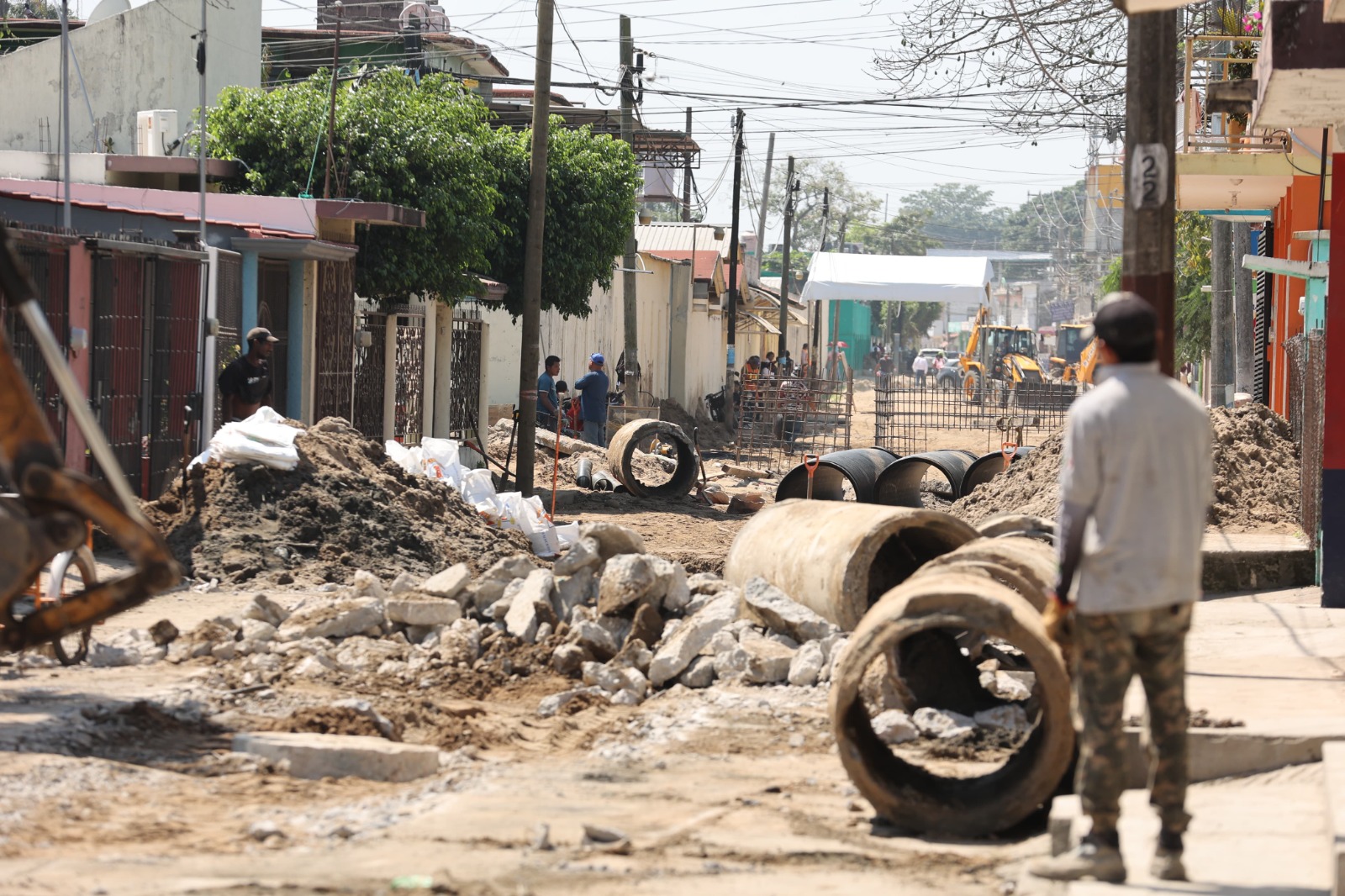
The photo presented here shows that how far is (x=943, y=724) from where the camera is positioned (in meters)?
7.53

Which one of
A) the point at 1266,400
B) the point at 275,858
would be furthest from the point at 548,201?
the point at 275,858

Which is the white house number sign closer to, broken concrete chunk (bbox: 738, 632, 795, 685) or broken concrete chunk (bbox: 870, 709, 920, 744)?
broken concrete chunk (bbox: 870, 709, 920, 744)

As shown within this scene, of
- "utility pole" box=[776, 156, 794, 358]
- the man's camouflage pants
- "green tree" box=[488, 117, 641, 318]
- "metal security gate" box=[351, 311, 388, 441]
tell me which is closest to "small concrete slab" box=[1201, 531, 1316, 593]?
the man's camouflage pants

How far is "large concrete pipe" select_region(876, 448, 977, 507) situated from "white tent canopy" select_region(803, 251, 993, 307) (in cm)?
1019

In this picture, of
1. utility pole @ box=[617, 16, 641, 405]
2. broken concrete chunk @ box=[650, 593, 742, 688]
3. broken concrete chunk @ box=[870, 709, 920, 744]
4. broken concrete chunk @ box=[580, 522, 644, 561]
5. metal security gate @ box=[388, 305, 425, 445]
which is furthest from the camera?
utility pole @ box=[617, 16, 641, 405]

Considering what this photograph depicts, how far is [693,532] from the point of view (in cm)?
1841

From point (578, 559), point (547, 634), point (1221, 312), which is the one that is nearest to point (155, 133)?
point (1221, 312)

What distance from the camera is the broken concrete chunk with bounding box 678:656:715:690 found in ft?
28.8

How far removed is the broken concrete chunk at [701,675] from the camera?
346 inches

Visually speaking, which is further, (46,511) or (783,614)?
(783,614)

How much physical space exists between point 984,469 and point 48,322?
11.7 meters

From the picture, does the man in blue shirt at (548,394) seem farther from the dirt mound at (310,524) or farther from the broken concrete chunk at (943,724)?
the broken concrete chunk at (943,724)

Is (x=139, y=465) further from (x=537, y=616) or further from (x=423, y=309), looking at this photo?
(x=423, y=309)

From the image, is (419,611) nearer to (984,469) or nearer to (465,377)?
(984,469)
